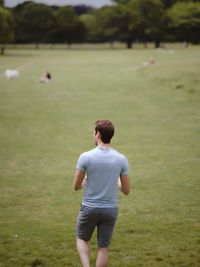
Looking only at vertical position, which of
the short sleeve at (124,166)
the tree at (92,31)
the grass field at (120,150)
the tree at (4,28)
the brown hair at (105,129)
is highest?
the tree at (92,31)

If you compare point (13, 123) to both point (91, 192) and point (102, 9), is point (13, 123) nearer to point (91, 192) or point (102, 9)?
point (91, 192)

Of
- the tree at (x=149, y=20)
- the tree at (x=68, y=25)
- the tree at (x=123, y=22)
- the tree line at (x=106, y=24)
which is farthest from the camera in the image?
the tree at (x=68, y=25)

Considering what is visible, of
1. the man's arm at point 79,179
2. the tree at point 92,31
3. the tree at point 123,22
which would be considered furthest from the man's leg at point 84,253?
the tree at point 92,31

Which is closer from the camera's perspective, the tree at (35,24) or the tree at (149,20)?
the tree at (149,20)

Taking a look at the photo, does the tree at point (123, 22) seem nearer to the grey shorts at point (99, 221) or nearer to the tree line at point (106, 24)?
the tree line at point (106, 24)

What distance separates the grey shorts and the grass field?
1447mm

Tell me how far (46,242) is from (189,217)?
10.1 feet

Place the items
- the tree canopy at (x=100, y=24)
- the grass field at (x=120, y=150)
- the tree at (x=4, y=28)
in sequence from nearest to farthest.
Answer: the grass field at (x=120, y=150)
the tree at (x=4, y=28)
the tree canopy at (x=100, y=24)

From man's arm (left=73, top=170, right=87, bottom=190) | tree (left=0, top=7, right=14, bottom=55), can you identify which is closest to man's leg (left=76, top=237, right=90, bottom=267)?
man's arm (left=73, top=170, right=87, bottom=190)

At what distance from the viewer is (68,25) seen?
111500 mm

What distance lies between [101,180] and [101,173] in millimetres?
87

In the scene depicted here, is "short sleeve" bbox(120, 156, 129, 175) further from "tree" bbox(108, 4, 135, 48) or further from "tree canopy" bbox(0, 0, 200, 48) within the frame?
"tree" bbox(108, 4, 135, 48)

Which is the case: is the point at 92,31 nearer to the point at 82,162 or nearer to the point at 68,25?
the point at 68,25

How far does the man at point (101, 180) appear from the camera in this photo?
395cm
